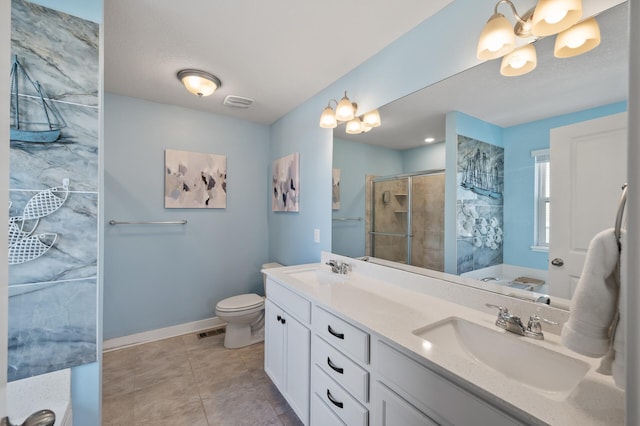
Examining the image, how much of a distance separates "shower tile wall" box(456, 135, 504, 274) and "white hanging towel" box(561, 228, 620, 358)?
632mm

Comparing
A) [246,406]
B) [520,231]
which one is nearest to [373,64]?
[520,231]

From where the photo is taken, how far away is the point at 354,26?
1.53 m

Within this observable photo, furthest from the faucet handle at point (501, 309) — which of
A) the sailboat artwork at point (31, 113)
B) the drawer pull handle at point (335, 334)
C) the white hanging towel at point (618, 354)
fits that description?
the sailboat artwork at point (31, 113)

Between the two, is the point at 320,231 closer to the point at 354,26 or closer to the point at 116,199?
the point at 354,26

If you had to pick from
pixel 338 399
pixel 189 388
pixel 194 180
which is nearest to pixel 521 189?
pixel 338 399

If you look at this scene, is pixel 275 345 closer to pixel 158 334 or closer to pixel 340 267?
pixel 340 267

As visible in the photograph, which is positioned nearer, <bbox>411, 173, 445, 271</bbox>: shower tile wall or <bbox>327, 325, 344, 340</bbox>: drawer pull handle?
<bbox>327, 325, 344, 340</bbox>: drawer pull handle

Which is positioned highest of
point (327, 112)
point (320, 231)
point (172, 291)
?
point (327, 112)

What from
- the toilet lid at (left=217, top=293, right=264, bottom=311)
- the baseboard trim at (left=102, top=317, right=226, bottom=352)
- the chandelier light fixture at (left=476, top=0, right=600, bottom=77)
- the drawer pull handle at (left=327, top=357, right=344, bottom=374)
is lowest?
the baseboard trim at (left=102, top=317, right=226, bottom=352)

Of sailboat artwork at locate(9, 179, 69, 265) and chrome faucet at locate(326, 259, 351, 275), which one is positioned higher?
sailboat artwork at locate(9, 179, 69, 265)

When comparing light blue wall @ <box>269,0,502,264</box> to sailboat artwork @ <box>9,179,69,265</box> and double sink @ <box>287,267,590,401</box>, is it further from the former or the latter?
sailboat artwork @ <box>9,179,69,265</box>

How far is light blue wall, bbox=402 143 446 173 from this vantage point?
148cm

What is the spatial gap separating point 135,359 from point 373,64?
3038 millimetres

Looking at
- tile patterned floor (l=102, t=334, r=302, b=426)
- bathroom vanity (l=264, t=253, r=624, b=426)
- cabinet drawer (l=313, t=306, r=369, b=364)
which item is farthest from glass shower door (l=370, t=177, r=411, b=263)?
tile patterned floor (l=102, t=334, r=302, b=426)
